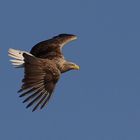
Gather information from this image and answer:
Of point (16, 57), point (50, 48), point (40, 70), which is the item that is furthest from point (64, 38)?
point (40, 70)

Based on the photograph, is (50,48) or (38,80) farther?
(50,48)

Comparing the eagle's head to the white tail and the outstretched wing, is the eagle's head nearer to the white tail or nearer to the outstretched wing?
the outstretched wing

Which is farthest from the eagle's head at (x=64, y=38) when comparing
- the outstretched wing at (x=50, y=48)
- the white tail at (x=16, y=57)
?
the white tail at (x=16, y=57)

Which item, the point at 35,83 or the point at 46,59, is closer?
the point at 35,83

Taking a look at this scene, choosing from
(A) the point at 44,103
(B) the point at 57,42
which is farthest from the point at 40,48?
(A) the point at 44,103

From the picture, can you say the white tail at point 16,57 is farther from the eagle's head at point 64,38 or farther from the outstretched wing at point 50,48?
the eagle's head at point 64,38

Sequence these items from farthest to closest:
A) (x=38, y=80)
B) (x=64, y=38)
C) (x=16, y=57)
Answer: (x=64, y=38), (x=16, y=57), (x=38, y=80)

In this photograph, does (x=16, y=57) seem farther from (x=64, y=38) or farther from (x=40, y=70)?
(x=64, y=38)

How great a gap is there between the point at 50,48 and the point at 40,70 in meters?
3.57

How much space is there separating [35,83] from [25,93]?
0.75 metres

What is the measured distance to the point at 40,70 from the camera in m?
21.8

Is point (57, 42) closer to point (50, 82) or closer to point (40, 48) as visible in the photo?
point (40, 48)

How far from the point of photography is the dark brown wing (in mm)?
20766

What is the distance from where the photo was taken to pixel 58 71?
2239cm
